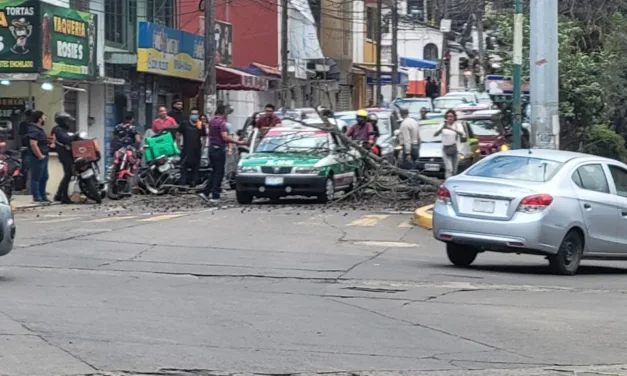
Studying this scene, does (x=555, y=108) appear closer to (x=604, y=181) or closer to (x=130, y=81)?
(x=604, y=181)

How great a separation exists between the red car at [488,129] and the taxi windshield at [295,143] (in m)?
5.33

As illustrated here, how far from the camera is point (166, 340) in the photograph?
28.7ft

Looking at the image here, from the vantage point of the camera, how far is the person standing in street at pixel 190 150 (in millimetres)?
25016

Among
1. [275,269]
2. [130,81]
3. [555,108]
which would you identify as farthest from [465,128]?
[275,269]

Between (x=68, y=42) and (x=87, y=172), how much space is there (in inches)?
159

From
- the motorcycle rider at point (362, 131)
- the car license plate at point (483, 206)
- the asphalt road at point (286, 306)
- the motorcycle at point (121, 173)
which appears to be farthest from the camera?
the motorcycle rider at point (362, 131)

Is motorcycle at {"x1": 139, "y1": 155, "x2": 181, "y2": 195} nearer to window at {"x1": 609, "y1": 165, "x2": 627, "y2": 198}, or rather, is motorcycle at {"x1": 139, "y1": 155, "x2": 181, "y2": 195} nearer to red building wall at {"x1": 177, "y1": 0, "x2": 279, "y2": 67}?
window at {"x1": 609, "y1": 165, "x2": 627, "y2": 198}

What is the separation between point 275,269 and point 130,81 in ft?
62.8

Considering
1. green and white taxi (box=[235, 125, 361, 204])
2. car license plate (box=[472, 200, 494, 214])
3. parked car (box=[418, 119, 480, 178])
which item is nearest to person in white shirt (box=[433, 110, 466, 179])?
parked car (box=[418, 119, 480, 178])

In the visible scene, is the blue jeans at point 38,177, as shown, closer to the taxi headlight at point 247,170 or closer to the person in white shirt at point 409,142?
the taxi headlight at point 247,170

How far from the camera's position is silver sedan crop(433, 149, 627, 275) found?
13.6m

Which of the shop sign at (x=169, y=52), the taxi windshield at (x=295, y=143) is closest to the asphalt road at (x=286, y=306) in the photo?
the taxi windshield at (x=295, y=143)

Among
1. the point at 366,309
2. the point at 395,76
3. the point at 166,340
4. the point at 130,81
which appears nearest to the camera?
the point at 166,340

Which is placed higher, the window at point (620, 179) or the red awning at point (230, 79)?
the red awning at point (230, 79)
